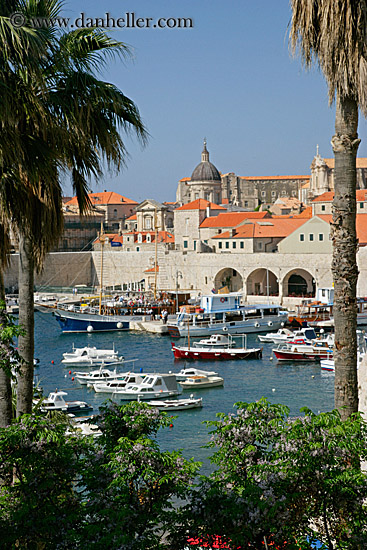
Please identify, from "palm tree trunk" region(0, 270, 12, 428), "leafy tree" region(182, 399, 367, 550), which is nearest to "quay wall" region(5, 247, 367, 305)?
"palm tree trunk" region(0, 270, 12, 428)

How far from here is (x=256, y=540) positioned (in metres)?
5.81

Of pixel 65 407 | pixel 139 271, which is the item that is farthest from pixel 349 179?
pixel 139 271

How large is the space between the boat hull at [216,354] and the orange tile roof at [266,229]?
26.2 m

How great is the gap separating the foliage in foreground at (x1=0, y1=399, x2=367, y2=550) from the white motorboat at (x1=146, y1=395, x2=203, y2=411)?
16878 mm

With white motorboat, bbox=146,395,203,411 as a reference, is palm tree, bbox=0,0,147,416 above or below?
above

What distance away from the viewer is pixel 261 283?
6125 cm

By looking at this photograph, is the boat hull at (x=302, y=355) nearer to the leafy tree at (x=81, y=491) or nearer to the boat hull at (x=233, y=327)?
the boat hull at (x=233, y=327)

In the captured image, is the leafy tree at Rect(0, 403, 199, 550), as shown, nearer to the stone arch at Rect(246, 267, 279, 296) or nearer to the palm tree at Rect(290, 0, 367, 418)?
the palm tree at Rect(290, 0, 367, 418)

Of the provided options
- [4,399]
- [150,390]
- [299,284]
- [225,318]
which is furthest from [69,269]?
[4,399]

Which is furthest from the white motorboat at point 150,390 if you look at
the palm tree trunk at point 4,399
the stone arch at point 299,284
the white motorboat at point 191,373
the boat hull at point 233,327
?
the stone arch at point 299,284

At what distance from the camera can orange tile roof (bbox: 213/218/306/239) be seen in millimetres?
60406

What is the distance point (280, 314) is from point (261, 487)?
4394 cm

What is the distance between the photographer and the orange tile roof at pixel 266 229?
60406 millimetres

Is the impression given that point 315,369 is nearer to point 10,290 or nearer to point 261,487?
point 261,487
